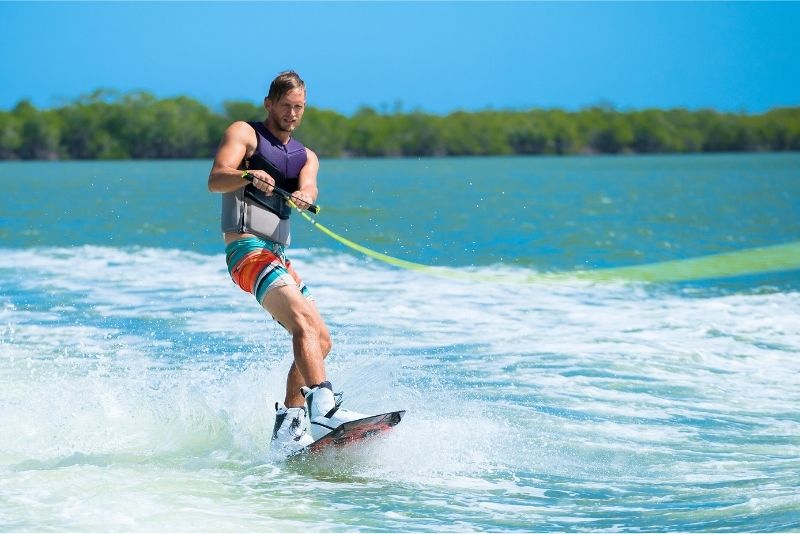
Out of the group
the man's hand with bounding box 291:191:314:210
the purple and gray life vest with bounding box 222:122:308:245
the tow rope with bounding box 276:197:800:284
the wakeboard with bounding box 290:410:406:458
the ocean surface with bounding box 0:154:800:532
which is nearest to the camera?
the ocean surface with bounding box 0:154:800:532

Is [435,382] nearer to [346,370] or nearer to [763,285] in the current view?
[346,370]

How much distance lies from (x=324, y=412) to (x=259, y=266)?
81 centimetres

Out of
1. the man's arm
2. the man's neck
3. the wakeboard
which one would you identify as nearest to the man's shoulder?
the man's arm

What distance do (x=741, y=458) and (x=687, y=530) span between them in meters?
1.17

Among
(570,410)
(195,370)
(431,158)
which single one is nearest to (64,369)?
(195,370)

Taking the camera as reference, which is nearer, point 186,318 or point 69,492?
point 69,492

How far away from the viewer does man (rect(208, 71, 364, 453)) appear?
577 centimetres

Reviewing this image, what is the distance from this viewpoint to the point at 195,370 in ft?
26.4

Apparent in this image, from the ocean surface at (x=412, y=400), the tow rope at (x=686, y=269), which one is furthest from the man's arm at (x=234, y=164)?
the tow rope at (x=686, y=269)

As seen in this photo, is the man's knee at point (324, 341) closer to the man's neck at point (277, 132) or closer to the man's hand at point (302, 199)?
the man's hand at point (302, 199)

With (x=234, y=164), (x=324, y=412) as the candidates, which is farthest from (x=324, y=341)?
(x=234, y=164)

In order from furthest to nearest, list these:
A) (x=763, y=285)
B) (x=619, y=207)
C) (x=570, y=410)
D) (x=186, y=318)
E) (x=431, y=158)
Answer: (x=431, y=158), (x=619, y=207), (x=763, y=285), (x=186, y=318), (x=570, y=410)

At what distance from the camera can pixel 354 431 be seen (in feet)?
18.6

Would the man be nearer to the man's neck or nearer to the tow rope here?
the man's neck
